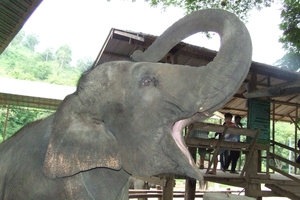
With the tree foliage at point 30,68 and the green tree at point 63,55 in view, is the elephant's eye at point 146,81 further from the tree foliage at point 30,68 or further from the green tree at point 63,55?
the green tree at point 63,55

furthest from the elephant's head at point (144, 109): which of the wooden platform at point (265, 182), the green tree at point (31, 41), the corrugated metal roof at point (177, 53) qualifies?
the green tree at point (31, 41)

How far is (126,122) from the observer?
181 cm

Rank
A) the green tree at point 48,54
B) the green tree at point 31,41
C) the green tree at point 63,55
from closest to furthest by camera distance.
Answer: the green tree at point 63,55, the green tree at point 48,54, the green tree at point 31,41

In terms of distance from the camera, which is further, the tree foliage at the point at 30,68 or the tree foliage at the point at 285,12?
the tree foliage at the point at 30,68

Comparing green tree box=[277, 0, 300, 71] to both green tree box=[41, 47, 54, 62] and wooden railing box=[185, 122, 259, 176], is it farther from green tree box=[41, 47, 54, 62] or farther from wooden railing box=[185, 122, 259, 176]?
green tree box=[41, 47, 54, 62]

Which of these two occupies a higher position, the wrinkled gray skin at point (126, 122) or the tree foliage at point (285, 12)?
the tree foliage at point (285, 12)

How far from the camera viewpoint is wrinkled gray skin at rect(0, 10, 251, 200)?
1.68 meters

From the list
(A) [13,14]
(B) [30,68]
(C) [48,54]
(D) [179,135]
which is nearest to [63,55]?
(C) [48,54]

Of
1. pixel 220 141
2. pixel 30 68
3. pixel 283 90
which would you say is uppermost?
pixel 30 68

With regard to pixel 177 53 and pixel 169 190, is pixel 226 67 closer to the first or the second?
pixel 169 190

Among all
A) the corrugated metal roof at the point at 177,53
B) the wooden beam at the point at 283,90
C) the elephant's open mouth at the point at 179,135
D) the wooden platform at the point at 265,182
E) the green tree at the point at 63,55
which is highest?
the green tree at the point at 63,55

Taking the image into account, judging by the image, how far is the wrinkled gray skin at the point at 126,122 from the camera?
1.68 m

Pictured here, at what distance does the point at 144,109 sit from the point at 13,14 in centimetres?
223

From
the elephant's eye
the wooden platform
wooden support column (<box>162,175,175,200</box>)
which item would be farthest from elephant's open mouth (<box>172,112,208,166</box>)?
the wooden platform
